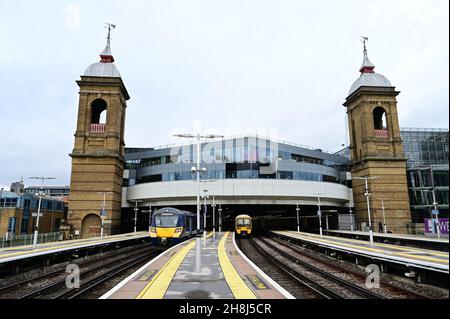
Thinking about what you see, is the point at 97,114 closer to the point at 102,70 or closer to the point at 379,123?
the point at 102,70

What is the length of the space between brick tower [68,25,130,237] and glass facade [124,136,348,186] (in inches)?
429

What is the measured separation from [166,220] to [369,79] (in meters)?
43.7

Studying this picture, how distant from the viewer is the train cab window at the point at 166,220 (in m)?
26.0

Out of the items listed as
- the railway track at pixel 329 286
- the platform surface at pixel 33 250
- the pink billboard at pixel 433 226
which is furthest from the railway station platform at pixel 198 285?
the pink billboard at pixel 433 226

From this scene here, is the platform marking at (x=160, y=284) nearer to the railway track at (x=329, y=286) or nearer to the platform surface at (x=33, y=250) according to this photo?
the railway track at (x=329, y=286)

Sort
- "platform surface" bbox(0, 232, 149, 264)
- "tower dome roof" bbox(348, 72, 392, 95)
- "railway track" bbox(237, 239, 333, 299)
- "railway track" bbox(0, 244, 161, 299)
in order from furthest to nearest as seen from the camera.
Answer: "tower dome roof" bbox(348, 72, 392, 95), "platform surface" bbox(0, 232, 149, 264), "railway track" bbox(0, 244, 161, 299), "railway track" bbox(237, 239, 333, 299)

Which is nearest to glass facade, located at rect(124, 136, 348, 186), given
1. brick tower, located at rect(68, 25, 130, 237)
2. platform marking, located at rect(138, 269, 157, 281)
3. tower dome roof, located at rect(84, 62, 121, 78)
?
brick tower, located at rect(68, 25, 130, 237)

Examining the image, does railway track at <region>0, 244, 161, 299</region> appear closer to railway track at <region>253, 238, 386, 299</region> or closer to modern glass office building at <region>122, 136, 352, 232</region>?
railway track at <region>253, 238, 386, 299</region>

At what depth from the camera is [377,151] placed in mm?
46844

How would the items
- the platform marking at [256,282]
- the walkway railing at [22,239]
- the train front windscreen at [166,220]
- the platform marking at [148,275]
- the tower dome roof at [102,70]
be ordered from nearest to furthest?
the platform marking at [256,282], the platform marking at [148,275], the walkway railing at [22,239], the train front windscreen at [166,220], the tower dome roof at [102,70]

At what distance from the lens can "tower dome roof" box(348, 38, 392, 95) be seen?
49.6 m
